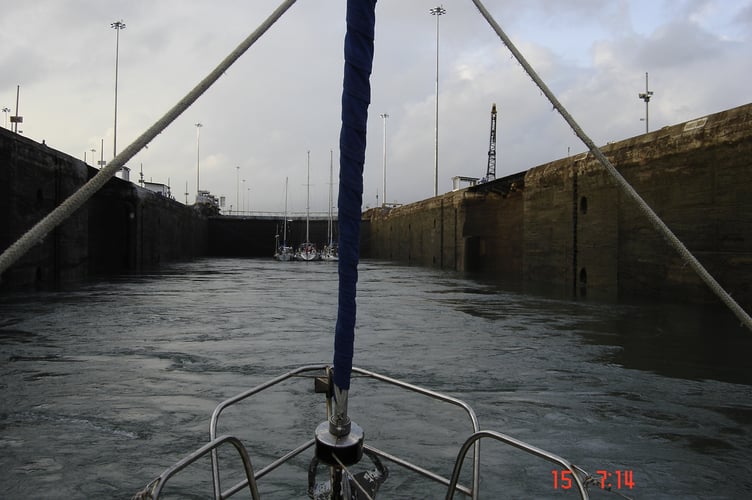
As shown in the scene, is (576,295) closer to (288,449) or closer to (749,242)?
(749,242)

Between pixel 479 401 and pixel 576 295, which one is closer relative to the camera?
pixel 479 401

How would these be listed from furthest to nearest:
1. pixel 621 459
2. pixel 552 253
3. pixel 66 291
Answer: pixel 552 253
pixel 66 291
pixel 621 459

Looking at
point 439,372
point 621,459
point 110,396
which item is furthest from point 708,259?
point 110,396

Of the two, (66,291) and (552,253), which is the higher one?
(552,253)

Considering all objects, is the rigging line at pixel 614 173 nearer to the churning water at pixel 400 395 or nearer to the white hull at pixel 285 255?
the churning water at pixel 400 395

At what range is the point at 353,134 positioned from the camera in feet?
6.61

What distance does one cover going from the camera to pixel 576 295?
52.8ft

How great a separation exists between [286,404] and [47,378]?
3.06 meters

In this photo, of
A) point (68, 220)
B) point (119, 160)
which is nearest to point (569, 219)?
point (68, 220)
